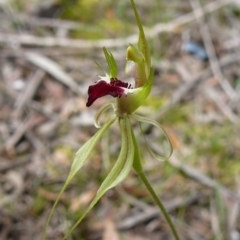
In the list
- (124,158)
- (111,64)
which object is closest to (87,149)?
(124,158)

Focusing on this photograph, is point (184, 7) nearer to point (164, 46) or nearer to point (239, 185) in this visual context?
point (164, 46)

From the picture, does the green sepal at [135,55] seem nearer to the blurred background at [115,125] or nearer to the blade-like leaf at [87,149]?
the blade-like leaf at [87,149]

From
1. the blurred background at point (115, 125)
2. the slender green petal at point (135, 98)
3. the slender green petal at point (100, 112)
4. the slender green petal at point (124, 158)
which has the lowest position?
the slender green petal at point (124, 158)

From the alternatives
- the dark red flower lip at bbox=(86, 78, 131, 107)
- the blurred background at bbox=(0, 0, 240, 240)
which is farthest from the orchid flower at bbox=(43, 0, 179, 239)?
the blurred background at bbox=(0, 0, 240, 240)

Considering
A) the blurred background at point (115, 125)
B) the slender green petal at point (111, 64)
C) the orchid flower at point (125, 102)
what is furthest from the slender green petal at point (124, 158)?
the blurred background at point (115, 125)

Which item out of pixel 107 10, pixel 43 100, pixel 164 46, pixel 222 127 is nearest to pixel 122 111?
→ pixel 222 127

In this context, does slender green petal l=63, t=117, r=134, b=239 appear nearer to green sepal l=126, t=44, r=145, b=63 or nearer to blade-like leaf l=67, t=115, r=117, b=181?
blade-like leaf l=67, t=115, r=117, b=181

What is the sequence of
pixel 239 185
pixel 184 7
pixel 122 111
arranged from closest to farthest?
pixel 122 111 → pixel 239 185 → pixel 184 7

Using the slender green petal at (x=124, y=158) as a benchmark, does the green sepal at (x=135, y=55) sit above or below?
above
